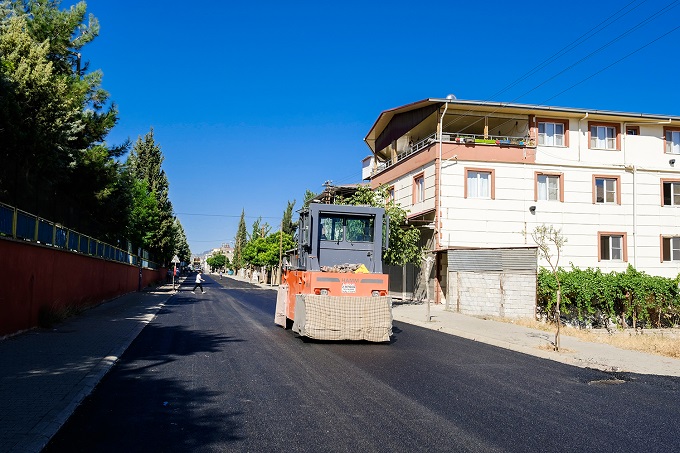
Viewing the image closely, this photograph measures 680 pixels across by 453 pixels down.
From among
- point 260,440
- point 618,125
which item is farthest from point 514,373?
point 618,125

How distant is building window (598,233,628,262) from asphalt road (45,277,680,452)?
23.2m

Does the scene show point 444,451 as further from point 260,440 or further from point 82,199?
point 82,199

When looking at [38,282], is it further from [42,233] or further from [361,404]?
[361,404]

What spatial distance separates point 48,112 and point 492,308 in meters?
16.6

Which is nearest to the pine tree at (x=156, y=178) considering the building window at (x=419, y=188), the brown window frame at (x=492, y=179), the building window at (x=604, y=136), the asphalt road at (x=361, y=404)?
the building window at (x=419, y=188)

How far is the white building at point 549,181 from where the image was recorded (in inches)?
1187

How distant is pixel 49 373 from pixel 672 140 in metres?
35.6

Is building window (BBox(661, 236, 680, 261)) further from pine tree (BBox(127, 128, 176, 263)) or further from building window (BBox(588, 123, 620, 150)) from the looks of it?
pine tree (BBox(127, 128, 176, 263))

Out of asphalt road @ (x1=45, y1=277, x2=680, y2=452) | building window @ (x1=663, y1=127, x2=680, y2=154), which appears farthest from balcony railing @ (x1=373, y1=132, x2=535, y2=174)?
asphalt road @ (x1=45, y1=277, x2=680, y2=452)

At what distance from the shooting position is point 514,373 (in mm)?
9766

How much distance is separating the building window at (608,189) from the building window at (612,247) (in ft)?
6.34

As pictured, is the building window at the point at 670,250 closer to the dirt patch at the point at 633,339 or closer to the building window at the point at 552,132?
the building window at the point at 552,132

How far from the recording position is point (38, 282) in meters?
13.6

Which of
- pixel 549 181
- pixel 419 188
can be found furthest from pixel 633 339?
pixel 419 188
